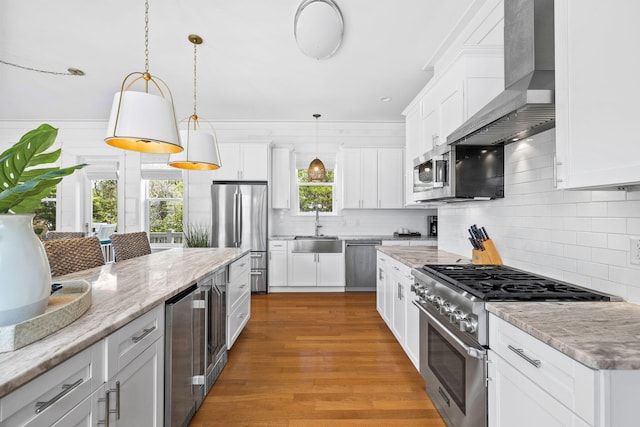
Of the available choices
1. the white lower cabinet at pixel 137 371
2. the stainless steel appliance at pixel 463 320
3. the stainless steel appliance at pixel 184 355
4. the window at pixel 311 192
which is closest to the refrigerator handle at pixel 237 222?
the window at pixel 311 192

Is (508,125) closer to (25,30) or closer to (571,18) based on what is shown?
(571,18)

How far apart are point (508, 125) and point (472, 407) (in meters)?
1.45

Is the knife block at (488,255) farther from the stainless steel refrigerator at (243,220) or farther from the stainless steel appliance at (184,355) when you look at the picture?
the stainless steel refrigerator at (243,220)

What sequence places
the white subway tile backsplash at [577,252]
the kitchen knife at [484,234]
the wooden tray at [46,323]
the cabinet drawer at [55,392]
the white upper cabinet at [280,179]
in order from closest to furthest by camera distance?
the cabinet drawer at [55,392] → the wooden tray at [46,323] → the white subway tile backsplash at [577,252] → the kitchen knife at [484,234] → the white upper cabinet at [280,179]

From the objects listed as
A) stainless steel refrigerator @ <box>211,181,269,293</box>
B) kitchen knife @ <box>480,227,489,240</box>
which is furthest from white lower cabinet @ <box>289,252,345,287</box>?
kitchen knife @ <box>480,227,489,240</box>

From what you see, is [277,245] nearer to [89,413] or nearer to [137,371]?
[137,371]

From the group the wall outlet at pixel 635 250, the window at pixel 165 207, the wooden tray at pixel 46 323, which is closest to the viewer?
the wooden tray at pixel 46 323

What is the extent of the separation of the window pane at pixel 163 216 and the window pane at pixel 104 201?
666 millimetres

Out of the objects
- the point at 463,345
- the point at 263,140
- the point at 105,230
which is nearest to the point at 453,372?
the point at 463,345

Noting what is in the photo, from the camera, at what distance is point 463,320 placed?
59.6 inches

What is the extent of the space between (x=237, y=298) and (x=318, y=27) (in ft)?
8.03

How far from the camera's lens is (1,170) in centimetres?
92

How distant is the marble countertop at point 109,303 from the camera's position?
30.1 inches

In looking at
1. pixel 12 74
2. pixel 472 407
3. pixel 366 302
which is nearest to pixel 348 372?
pixel 472 407
